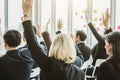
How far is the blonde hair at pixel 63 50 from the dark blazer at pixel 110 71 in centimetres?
36

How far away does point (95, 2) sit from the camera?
681 cm

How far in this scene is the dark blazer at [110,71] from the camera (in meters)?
2.18

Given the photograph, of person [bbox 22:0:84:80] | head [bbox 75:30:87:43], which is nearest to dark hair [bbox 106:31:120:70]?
person [bbox 22:0:84:80]

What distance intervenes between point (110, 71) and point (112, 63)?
3.0 inches

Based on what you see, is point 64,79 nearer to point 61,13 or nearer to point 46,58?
point 46,58

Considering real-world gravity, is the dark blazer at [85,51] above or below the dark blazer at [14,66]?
below

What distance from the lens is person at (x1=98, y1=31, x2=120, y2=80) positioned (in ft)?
7.19

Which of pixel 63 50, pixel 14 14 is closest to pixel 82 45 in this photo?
pixel 14 14

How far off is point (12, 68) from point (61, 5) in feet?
16.1

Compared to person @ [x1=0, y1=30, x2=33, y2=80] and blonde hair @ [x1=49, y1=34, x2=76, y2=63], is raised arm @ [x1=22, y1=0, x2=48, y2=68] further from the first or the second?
person @ [x1=0, y1=30, x2=33, y2=80]

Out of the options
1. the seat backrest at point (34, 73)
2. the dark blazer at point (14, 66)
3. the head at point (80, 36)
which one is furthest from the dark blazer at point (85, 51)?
the dark blazer at point (14, 66)

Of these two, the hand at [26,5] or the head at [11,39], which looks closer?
the hand at [26,5]

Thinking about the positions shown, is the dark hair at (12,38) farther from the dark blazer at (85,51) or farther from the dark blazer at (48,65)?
the dark blazer at (85,51)

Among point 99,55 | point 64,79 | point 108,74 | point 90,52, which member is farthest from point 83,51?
point 64,79
